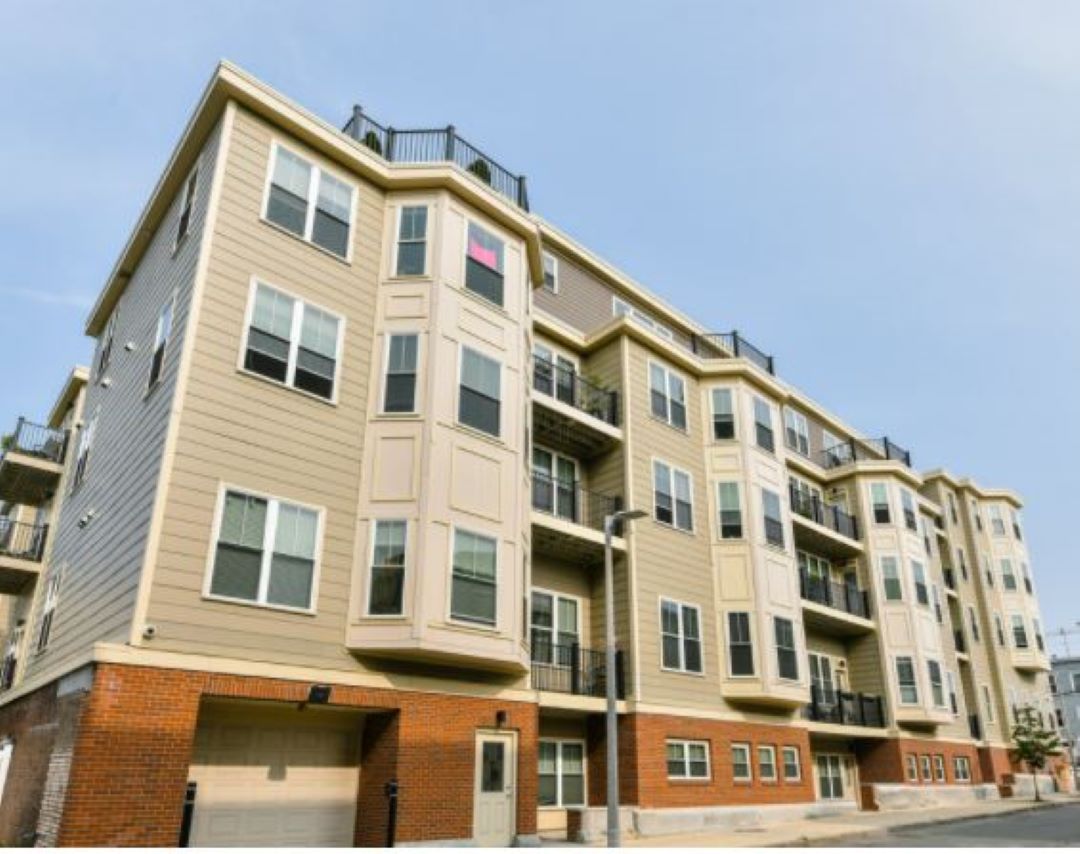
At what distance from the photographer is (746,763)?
71.1 feet

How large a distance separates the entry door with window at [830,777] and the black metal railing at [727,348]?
13792 millimetres

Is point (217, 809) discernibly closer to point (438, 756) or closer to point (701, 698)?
point (438, 756)

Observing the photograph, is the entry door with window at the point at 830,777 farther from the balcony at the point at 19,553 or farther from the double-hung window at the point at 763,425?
the balcony at the point at 19,553

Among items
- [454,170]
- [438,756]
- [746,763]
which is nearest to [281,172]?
[454,170]

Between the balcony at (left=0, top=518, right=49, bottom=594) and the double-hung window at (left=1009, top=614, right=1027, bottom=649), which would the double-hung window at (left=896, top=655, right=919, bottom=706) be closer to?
the double-hung window at (left=1009, top=614, right=1027, bottom=649)

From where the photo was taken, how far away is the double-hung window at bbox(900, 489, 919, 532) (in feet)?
109

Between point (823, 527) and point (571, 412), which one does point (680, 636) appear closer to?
point (571, 412)

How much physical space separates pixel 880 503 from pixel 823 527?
16.0 ft

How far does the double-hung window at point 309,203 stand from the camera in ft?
50.4

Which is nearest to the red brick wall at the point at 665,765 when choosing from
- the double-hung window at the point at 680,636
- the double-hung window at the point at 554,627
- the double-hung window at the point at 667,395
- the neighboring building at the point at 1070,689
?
the double-hung window at the point at 680,636

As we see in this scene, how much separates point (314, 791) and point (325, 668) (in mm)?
2207

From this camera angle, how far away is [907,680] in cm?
2986

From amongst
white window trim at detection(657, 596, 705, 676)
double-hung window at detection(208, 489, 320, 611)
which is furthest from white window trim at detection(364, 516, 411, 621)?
white window trim at detection(657, 596, 705, 676)

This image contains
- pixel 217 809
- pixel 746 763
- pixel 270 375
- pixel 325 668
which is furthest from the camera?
pixel 746 763
